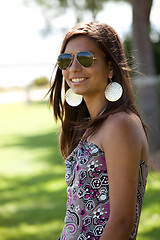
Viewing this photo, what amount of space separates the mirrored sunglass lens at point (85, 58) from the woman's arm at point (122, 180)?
0.40m

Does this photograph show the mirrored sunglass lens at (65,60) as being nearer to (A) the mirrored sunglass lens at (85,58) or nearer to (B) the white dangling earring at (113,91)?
(A) the mirrored sunglass lens at (85,58)

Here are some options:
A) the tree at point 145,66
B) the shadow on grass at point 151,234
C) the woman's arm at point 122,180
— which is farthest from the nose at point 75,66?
the tree at point 145,66

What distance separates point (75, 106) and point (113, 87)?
500 mm

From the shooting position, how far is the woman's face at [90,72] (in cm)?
199

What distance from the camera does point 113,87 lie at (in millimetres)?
2006

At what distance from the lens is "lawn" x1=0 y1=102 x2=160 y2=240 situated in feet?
15.8

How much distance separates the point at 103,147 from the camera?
176 centimetres

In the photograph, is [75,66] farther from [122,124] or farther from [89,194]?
[89,194]

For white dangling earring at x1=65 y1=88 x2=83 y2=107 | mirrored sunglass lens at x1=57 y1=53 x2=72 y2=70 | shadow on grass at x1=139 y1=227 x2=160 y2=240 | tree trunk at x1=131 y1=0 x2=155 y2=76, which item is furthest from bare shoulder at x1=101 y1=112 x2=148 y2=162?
tree trunk at x1=131 y1=0 x2=155 y2=76

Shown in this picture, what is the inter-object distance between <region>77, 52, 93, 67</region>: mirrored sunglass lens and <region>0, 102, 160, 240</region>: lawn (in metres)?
0.76

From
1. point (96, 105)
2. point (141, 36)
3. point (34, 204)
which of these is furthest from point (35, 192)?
point (96, 105)

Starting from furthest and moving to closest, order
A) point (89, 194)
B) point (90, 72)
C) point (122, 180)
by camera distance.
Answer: point (90, 72) → point (89, 194) → point (122, 180)

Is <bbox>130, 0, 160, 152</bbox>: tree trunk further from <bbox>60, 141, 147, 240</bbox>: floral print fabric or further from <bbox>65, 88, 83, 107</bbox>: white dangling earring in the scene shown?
<bbox>60, 141, 147, 240</bbox>: floral print fabric

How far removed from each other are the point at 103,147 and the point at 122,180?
17 centimetres
